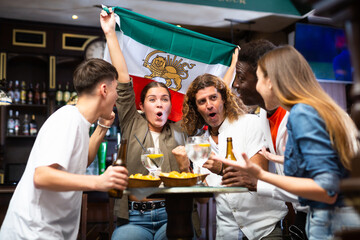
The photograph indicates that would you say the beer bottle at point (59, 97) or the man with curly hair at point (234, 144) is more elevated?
the beer bottle at point (59, 97)

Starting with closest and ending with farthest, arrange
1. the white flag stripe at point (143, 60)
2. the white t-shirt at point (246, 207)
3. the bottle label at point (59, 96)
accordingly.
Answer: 1. the white t-shirt at point (246, 207)
2. the white flag stripe at point (143, 60)
3. the bottle label at point (59, 96)

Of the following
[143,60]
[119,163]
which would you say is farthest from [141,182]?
[143,60]

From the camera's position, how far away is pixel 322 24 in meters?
5.86

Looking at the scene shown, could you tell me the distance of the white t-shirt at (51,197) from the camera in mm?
1495

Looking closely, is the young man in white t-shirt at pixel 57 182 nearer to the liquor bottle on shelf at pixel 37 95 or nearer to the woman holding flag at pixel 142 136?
the woman holding flag at pixel 142 136

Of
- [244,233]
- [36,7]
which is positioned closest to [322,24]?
[36,7]

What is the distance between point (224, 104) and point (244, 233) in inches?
31.6

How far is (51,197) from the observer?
1556 mm

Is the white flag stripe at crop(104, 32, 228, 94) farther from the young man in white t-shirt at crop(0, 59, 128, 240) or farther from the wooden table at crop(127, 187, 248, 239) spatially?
the wooden table at crop(127, 187, 248, 239)

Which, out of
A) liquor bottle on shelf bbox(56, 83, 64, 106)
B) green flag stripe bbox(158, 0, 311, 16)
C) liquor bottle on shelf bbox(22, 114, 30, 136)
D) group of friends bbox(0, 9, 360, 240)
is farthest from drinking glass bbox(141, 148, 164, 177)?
liquor bottle on shelf bbox(22, 114, 30, 136)

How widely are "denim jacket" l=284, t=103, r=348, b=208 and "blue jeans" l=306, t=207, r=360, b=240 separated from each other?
0.03 meters

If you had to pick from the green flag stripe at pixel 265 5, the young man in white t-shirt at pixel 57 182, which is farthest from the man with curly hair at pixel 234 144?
the green flag stripe at pixel 265 5

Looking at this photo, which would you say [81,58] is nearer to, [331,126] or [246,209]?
[246,209]

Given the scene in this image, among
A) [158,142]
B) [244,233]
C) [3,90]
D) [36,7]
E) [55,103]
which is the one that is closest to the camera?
[244,233]
